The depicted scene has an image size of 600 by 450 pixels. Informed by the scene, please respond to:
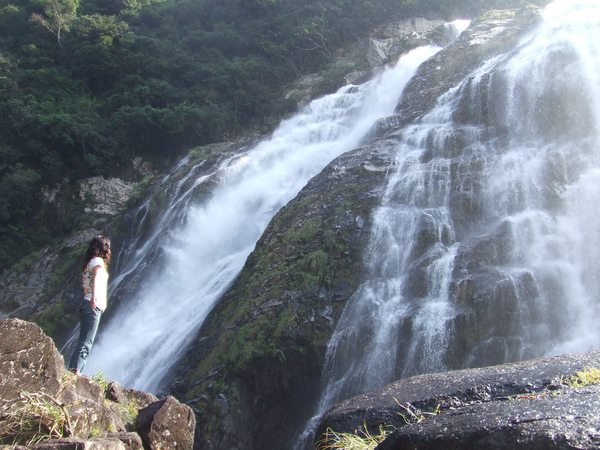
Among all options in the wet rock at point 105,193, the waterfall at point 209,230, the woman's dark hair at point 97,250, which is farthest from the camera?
the wet rock at point 105,193

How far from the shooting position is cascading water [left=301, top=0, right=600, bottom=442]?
817 cm

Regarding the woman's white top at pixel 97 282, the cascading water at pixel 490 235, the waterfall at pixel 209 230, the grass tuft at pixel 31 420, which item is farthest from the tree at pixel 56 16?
the grass tuft at pixel 31 420

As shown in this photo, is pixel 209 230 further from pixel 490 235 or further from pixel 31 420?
pixel 31 420

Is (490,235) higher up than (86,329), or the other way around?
(86,329)

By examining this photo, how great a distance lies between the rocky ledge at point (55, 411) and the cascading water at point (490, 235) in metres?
4.16

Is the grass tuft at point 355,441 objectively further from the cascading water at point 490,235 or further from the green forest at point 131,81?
the green forest at point 131,81

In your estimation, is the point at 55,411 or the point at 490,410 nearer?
the point at 490,410

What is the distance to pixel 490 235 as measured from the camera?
379 inches

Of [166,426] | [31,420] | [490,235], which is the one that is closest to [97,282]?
[166,426]

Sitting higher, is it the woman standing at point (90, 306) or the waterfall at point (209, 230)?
the woman standing at point (90, 306)

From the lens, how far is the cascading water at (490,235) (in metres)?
8.17

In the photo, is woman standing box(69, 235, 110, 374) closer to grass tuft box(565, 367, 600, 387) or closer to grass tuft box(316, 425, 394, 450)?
grass tuft box(316, 425, 394, 450)

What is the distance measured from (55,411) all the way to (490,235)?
28.6 ft

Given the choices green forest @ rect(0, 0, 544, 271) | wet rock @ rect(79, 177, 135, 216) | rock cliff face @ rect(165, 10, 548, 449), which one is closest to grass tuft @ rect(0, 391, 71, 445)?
rock cliff face @ rect(165, 10, 548, 449)
